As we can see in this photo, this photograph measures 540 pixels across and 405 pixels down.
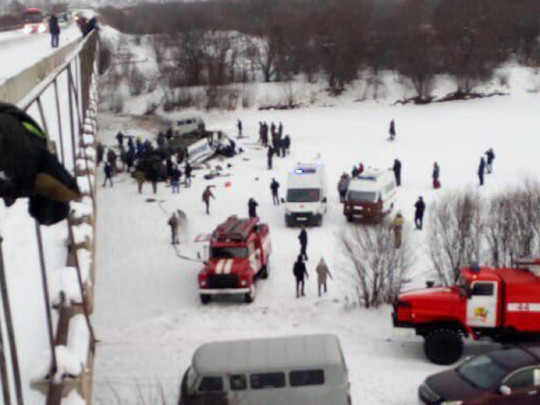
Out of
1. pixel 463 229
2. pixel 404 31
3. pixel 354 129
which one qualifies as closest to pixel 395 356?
pixel 463 229

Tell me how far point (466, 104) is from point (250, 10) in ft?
145

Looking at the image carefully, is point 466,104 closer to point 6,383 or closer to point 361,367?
point 361,367

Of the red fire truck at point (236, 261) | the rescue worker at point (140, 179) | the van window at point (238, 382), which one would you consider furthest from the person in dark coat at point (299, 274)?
the rescue worker at point (140, 179)

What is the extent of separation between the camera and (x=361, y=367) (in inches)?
531

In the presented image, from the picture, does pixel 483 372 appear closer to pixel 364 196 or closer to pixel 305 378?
pixel 305 378

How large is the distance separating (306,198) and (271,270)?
15.1 feet

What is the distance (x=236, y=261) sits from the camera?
58.3ft

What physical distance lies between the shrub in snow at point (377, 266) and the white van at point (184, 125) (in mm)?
25108

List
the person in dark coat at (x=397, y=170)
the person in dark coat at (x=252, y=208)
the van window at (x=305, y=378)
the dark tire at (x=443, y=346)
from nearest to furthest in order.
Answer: the van window at (x=305, y=378) < the dark tire at (x=443, y=346) < the person in dark coat at (x=252, y=208) < the person in dark coat at (x=397, y=170)

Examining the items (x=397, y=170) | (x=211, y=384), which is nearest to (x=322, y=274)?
(x=211, y=384)

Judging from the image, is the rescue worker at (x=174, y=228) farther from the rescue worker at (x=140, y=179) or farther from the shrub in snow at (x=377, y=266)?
the rescue worker at (x=140, y=179)

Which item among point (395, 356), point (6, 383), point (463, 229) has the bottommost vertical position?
point (395, 356)

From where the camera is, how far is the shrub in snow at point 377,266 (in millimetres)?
16844

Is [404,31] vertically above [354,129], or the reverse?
[404,31]
